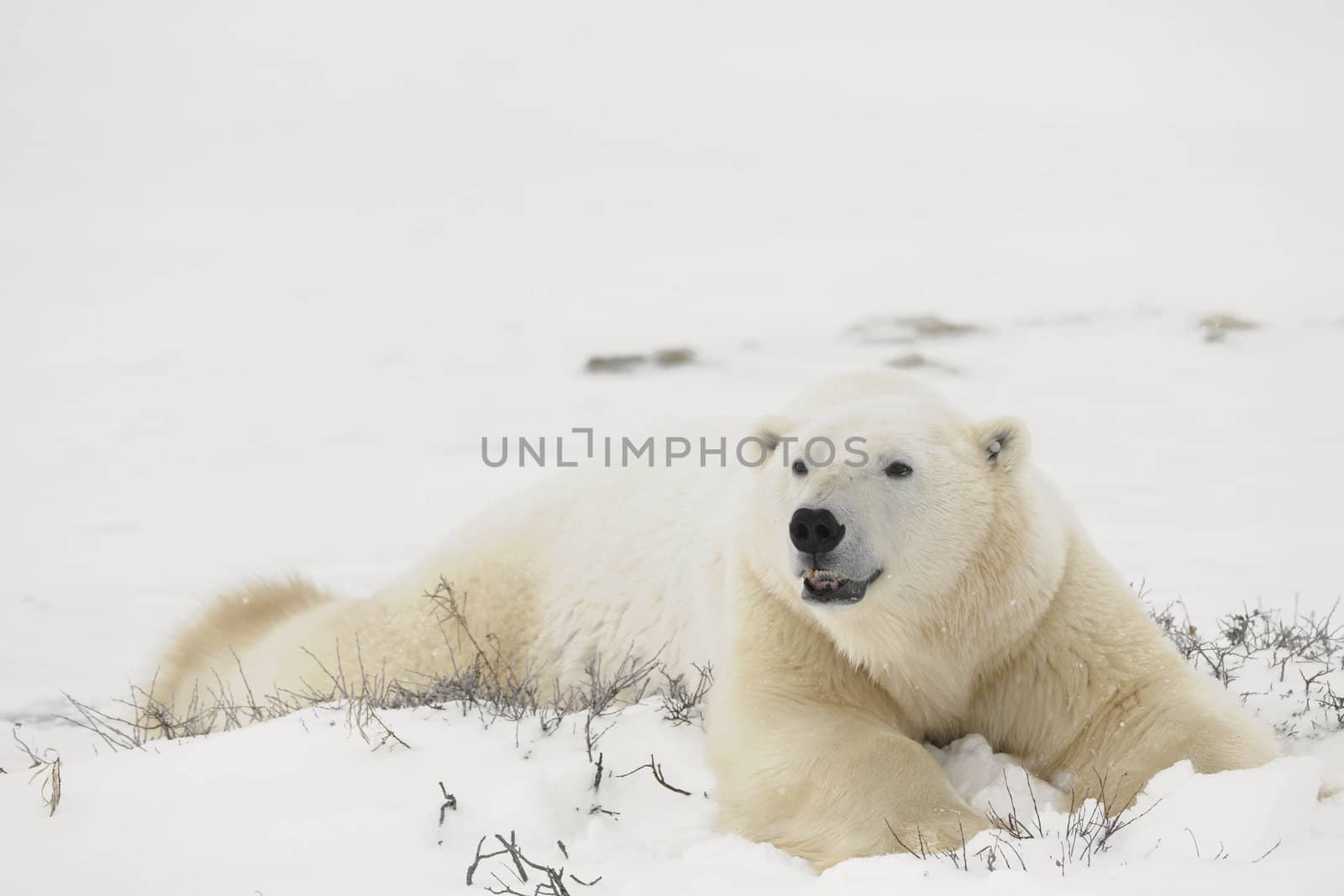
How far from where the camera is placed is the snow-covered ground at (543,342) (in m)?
2.68

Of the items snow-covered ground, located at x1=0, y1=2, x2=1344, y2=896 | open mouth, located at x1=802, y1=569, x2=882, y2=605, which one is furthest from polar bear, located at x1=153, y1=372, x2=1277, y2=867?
snow-covered ground, located at x1=0, y1=2, x2=1344, y2=896

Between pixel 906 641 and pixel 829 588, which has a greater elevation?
pixel 829 588

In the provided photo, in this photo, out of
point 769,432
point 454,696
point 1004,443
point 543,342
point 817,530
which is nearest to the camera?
point 817,530

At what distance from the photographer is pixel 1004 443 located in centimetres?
323

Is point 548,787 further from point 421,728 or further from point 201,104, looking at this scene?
point 201,104

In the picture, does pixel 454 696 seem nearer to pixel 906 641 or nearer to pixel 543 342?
pixel 906 641

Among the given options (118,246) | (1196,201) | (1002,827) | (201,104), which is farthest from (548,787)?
(201,104)

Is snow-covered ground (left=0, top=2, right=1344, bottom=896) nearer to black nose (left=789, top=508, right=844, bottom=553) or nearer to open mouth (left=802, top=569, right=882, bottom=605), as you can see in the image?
open mouth (left=802, top=569, right=882, bottom=605)

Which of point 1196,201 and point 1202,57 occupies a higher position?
point 1202,57

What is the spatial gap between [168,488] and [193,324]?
8.62 m

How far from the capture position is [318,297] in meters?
20.0

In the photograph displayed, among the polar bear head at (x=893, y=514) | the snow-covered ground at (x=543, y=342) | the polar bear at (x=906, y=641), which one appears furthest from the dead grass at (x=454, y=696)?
the polar bear head at (x=893, y=514)

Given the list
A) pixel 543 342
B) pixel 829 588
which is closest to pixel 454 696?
pixel 829 588

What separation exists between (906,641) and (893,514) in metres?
0.35
